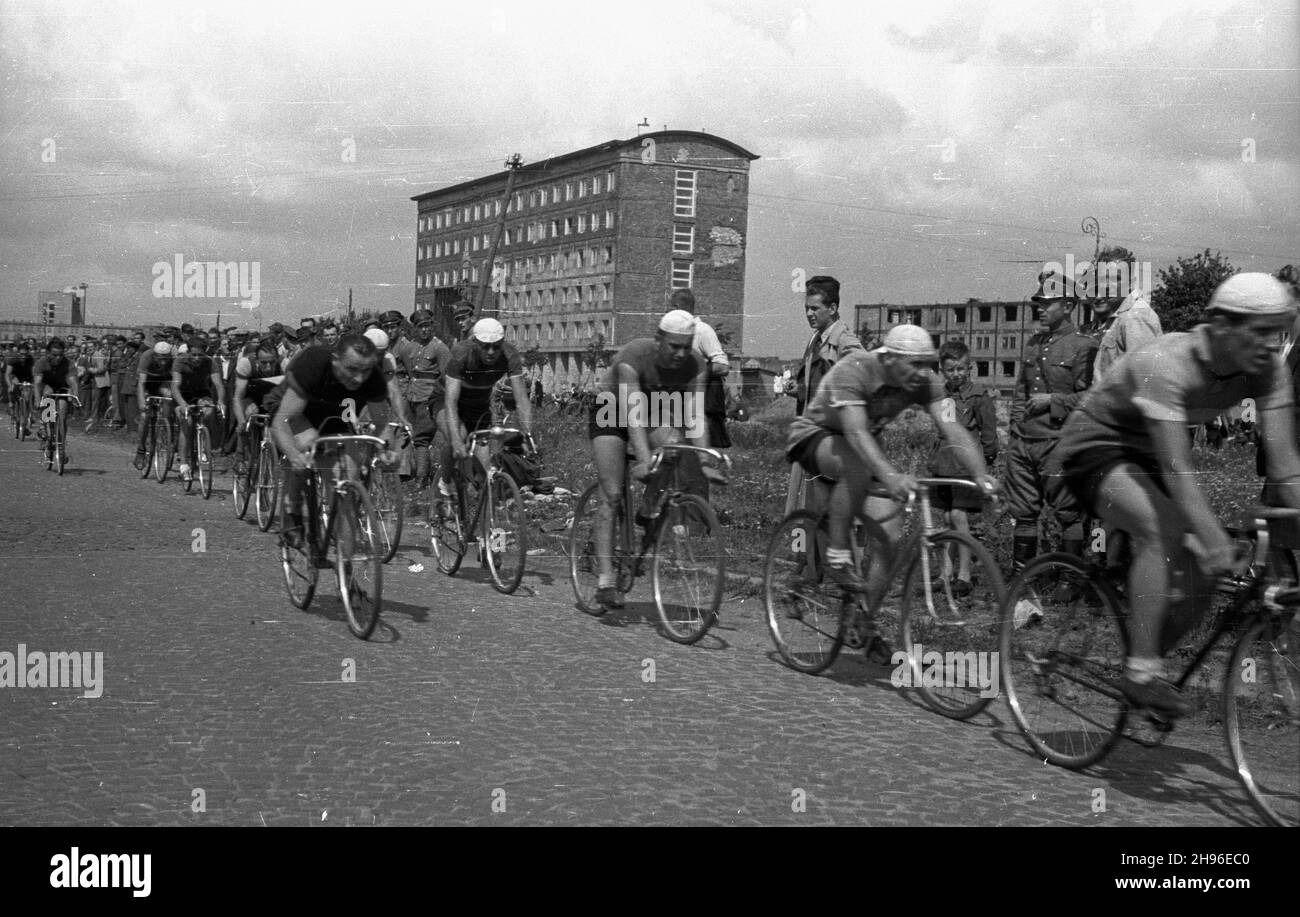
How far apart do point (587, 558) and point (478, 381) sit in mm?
1887

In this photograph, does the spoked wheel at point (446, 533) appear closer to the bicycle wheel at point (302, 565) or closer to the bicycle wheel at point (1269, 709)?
the bicycle wheel at point (302, 565)

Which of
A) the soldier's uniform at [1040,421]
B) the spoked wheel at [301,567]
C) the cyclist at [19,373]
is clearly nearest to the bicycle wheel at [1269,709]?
the soldier's uniform at [1040,421]

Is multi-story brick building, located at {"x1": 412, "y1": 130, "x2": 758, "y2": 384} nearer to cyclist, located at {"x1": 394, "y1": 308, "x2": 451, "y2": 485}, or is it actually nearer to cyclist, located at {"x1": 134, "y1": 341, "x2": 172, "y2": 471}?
cyclist, located at {"x1": 394, "y1": 308, "x2": 451, "y2": 485}

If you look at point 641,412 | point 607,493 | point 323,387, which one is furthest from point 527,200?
point 641,412

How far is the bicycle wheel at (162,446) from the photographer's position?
17922 mm

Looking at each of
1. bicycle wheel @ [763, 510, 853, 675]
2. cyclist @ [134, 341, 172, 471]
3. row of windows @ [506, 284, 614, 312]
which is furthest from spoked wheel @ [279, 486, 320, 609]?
row of windows @ [506, 284, 614, 312]

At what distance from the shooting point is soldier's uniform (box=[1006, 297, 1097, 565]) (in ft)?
30.0

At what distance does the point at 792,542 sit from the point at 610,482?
1520 mm

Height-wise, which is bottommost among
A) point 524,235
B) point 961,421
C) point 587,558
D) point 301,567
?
point 301,567

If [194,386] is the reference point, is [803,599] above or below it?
below

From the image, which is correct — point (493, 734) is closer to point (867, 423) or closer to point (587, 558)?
point (867, 423)

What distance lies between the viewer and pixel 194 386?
54.9 feet

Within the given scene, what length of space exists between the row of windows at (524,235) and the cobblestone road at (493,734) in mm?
30501
